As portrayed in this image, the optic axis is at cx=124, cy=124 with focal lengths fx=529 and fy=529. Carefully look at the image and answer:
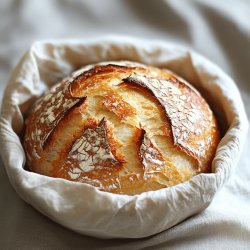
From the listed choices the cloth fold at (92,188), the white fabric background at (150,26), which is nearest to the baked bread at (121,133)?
the cloth fold at (92,188)

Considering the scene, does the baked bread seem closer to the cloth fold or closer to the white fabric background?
the cloth fold

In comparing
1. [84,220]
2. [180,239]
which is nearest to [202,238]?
[180,239]

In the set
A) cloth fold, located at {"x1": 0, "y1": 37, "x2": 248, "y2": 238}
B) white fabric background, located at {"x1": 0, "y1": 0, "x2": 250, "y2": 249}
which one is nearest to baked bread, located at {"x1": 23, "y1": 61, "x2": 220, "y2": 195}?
cloth fold, located at {"x1": 0, "y1": 37, "x2": 248, "y2": 238}

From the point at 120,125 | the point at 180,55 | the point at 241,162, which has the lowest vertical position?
the point at 241,162

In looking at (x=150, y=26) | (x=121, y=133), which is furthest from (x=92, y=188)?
(x=150, y=26)

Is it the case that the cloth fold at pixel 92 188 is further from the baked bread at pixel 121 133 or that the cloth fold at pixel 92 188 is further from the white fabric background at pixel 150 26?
the white fabric background at pixel 150 26

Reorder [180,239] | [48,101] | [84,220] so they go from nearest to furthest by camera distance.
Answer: [84,220], [180,239], [48,101]

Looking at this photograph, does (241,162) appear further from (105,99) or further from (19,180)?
(19,180)

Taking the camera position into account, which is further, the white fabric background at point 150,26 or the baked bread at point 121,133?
the white fabric background at point 150,26
